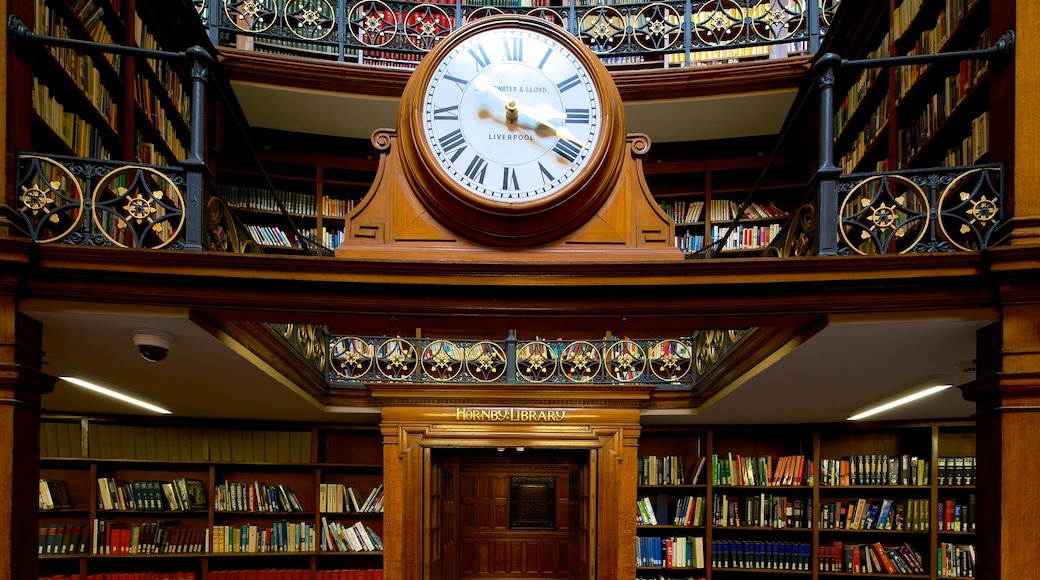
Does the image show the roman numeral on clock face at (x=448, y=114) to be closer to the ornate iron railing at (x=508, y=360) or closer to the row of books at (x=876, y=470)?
the ornate iron railing at (x=508, y=360)

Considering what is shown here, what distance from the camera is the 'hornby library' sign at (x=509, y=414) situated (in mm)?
6430

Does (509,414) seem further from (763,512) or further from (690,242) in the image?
(763,512)

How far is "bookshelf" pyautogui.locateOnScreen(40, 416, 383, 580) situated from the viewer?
659 cm

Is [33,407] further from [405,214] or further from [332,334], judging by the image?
[332,334]

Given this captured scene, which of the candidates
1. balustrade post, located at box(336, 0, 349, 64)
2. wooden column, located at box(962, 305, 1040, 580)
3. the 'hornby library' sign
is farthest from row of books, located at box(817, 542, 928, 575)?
balustrade post, located at box(336, 0, 349, 64)

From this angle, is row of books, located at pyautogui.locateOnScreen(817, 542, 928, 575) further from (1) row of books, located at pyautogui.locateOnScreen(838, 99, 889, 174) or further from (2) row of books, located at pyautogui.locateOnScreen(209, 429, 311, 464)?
(2) row of books, located at pyautogui.locateOnScreen(209, 429, 311, 464)

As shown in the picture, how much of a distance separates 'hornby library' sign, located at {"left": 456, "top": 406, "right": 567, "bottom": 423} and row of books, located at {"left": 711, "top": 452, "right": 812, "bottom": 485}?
1733 millimetres

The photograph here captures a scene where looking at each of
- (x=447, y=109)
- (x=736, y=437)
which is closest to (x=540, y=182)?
(x=447, y=109)

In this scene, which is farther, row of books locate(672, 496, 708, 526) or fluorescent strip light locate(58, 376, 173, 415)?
row of books locate(672, 496, 708, 526)

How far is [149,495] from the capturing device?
6.73m

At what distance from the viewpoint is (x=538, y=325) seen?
2797mm

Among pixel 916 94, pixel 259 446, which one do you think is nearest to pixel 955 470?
pixel 916 94

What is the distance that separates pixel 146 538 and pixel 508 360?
11.6ft

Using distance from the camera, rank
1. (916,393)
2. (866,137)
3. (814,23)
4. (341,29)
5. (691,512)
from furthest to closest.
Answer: (691,512) < (341,29) < (814,23) < (866,137) < (916,393)
